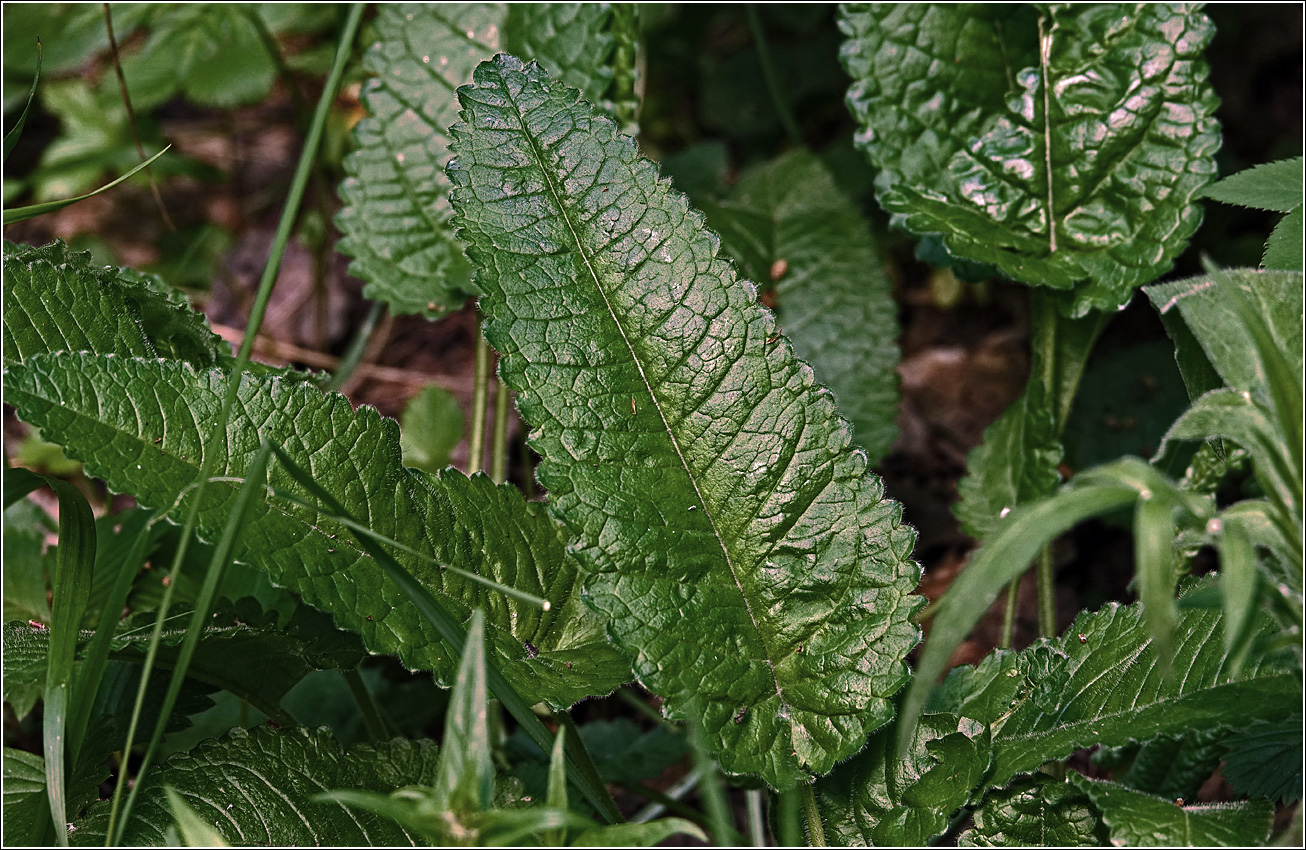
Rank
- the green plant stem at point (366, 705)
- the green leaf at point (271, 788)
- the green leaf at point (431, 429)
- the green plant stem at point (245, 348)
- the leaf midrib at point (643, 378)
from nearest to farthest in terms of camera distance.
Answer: the green plant stem at point (245, 348) → the green leaf at point (271, 788) → the leaf midrib at point (643, 378) → the green plant stem at point (366, 705) → the green leaf at point (431, 429)

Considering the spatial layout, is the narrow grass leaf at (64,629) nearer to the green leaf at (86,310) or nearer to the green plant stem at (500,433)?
the green leaf at (86,310)

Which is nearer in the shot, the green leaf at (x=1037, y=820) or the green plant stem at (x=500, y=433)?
the green leaf at (x=1037, y=820)


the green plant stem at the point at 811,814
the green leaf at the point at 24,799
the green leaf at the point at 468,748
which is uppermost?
the green leaf at the point at 468,748

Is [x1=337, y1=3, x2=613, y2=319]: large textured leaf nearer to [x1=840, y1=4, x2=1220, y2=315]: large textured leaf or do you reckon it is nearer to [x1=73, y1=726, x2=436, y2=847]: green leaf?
A: [x1=840, y1=4, x2=1220, y2=315]: large textured leaf

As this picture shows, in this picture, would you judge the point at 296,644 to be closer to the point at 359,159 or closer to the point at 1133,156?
the point at 359,159

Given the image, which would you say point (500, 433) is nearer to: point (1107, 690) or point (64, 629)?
point (64, 629)

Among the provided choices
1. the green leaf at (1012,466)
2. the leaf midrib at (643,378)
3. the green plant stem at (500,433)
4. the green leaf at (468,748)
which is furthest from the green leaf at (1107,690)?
the green plant stem at (500,433)
